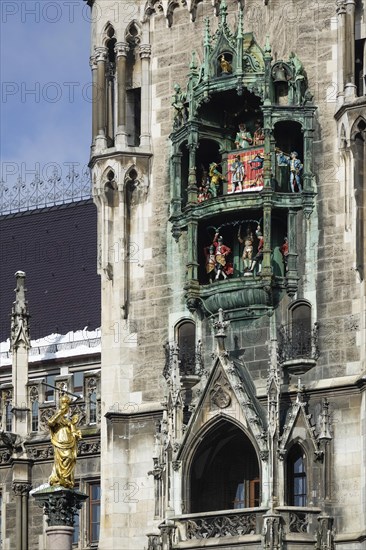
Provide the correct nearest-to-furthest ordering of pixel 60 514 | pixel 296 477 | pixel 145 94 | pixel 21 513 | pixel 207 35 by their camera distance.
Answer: pixel 60 514 → pixel 296 477 → pixel 207 35 → pixel 145 94 → pixel 21 513

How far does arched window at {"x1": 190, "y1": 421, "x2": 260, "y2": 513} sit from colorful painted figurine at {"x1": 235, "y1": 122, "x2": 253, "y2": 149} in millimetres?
6602

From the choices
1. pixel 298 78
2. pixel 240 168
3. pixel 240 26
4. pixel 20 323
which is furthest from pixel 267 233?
pixel 20 323

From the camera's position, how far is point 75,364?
6262 cm

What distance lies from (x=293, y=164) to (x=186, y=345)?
474 centimetres

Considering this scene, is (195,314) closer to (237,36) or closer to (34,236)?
(237,36)

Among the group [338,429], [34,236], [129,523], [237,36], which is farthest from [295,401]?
[34,236]

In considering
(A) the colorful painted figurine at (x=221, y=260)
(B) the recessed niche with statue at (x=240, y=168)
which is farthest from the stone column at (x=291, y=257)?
(A) the colorful painted figurine at (x=221, y=260)

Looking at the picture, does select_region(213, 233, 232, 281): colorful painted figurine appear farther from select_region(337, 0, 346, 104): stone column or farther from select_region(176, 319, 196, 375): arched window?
select_region(337, 0, 346, 104): stone column

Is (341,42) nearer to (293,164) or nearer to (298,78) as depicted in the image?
(298,78)

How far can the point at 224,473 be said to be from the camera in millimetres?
55031

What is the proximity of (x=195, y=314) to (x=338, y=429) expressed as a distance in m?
4.72

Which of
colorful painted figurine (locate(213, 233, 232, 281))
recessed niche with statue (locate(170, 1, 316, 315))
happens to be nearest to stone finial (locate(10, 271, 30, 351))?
recessed niche with statue (locate(170, 1, 316, 315))

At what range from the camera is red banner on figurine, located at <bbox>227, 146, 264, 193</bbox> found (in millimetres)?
55438

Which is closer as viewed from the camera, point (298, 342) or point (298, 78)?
point (298, 342)
